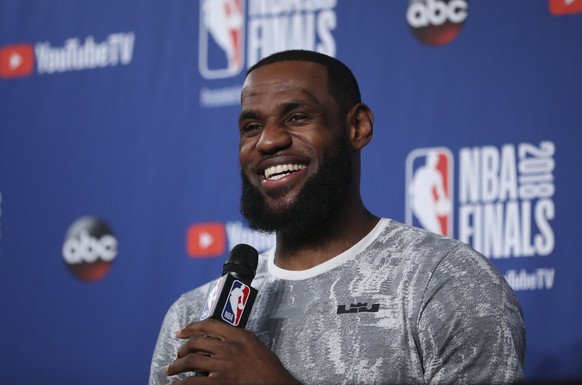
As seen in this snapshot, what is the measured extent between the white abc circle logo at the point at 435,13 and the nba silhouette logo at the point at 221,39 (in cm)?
48

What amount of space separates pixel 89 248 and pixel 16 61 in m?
0.68

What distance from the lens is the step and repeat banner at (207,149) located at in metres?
2.32

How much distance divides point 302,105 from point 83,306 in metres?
1.36

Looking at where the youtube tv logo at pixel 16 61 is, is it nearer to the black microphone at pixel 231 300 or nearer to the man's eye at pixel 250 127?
the man's eye at pixel 250 127

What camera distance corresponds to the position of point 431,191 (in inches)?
95.5

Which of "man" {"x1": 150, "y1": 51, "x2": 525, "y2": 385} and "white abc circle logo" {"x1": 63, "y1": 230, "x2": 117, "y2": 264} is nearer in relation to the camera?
"man" {"x1": 150, "y1": 51, "x2": 525, "y2": 385}

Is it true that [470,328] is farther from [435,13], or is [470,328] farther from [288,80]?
[435,13]

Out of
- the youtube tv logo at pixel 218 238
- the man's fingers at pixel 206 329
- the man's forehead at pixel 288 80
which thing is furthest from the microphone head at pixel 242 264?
the youtube tv logo at pixel 218 238

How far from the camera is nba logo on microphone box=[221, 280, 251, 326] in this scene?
142cm

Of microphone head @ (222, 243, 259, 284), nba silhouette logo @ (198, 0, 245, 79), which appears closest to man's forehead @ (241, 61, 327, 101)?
microphone head @ (222, 243, 259, 284)

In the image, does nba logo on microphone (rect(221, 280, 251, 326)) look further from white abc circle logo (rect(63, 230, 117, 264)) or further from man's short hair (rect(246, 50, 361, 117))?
white abc circle logo (rect(63, 230, 117, 264))

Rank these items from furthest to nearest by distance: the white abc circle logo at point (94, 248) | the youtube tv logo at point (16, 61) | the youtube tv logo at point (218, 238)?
the youtube tv logo at point (16, 61)
the white abc circle logo at point (94, 248)
the youtube tv logo at point (218, 238)

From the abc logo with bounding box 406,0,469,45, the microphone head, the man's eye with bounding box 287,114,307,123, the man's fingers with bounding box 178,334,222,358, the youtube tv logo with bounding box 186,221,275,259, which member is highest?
the abc logo with bounding box 406,0,469,45

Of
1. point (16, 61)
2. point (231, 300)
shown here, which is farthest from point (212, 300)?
point (16, 61)
